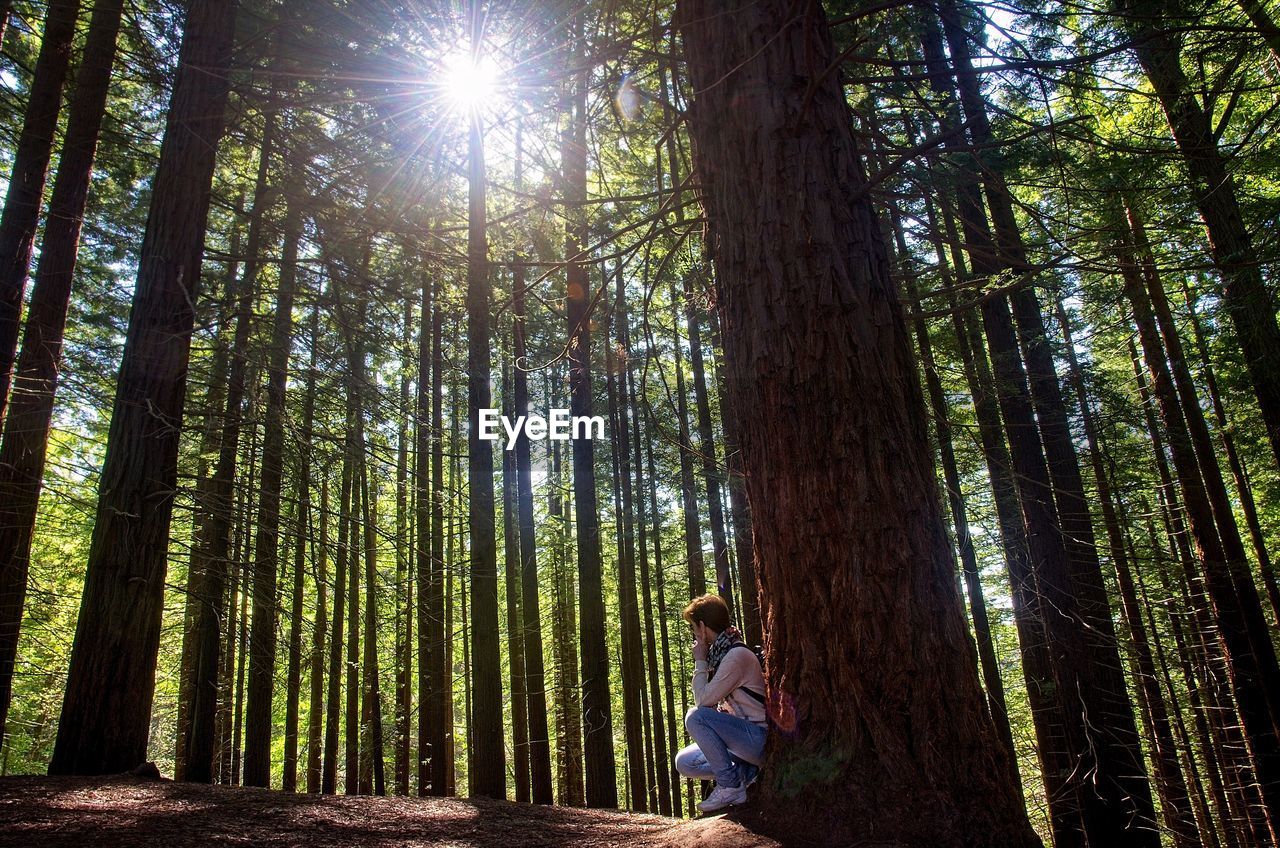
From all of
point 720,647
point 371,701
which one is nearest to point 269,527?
point 720,647

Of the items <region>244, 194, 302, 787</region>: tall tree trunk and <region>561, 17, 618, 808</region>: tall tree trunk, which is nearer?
<region>244, 194, 302, 787</region>: tall tree trunk

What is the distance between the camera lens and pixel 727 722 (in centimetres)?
346

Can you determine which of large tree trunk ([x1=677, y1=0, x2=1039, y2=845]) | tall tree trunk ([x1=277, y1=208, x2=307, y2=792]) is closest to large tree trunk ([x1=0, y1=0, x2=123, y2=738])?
tall tree trunk ([x1=277, y1=208, x2=307, y2=792])

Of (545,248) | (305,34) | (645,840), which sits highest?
(305,34)

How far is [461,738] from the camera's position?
1062 inches

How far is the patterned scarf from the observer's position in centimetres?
381

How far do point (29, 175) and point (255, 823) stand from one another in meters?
7.02

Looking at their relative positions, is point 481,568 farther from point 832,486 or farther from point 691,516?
point 691,516

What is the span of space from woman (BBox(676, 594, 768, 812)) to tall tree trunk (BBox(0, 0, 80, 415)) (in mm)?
6822

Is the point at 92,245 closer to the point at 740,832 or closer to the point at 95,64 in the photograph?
the point at 95,64

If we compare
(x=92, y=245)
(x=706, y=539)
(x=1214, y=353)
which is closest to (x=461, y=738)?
(x=706, y=539)

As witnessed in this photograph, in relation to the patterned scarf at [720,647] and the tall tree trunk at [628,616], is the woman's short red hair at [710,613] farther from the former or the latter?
the tall tree trunk at [628,616]

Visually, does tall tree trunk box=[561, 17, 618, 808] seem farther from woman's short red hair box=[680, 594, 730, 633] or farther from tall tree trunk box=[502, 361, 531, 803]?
woman's short red hair box=[680, 594, 730, 633]

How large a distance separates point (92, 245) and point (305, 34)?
19.7 ft
